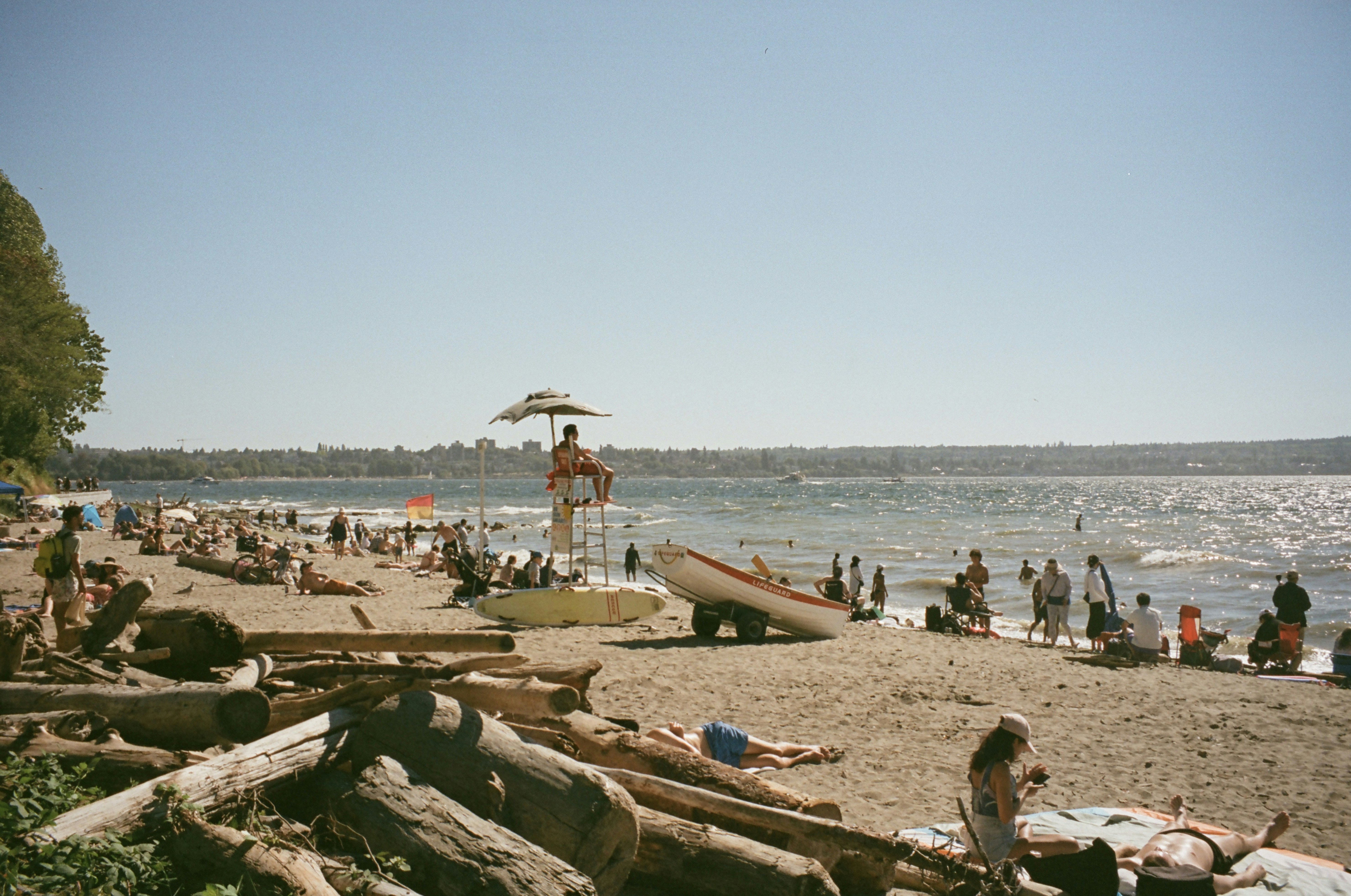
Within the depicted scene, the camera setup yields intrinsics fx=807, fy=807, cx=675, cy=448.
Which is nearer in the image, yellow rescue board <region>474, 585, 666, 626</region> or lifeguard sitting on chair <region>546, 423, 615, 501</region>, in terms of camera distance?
lifeguard sitting on chair <region>546, 423, 615, 501</region>

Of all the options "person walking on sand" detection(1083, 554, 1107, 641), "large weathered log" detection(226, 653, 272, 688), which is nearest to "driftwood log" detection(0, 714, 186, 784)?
"large weathered log" detection(226, 653, 272, 688)

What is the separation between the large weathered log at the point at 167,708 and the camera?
14.4 feet

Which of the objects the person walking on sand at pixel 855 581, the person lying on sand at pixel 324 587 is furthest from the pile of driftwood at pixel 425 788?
the person walking on sand at pixel 855 581

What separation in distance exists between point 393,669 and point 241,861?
2092 millimetres

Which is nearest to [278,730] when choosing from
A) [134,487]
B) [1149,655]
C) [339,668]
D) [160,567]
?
[339,668]

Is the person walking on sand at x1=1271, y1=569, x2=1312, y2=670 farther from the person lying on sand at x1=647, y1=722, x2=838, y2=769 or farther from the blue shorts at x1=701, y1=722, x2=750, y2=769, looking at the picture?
the blue shorts at x1=701, y1=722, x2=750, y2=769

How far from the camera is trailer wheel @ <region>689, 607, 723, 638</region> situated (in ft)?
43.8

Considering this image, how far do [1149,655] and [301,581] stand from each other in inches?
666

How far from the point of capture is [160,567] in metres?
21.4

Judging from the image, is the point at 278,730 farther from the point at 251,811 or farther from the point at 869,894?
the point at 869,894

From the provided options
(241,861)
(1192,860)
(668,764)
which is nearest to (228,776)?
(241,861)

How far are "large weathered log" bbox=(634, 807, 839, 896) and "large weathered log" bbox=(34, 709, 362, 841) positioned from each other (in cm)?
167

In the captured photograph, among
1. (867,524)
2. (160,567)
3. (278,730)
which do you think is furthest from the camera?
(867,524)

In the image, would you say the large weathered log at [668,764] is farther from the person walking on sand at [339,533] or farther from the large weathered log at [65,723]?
the person walking on sand at [339,533]
